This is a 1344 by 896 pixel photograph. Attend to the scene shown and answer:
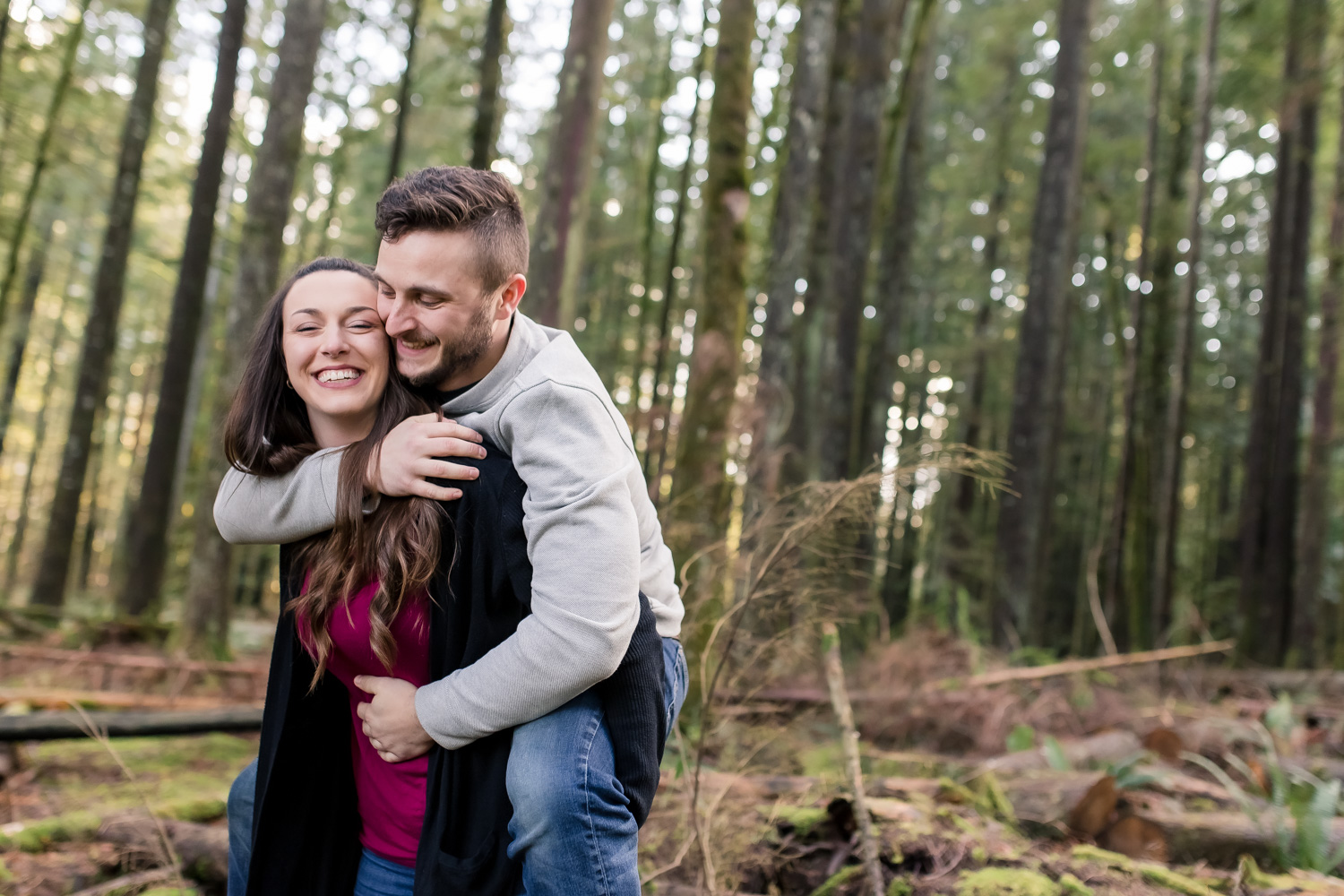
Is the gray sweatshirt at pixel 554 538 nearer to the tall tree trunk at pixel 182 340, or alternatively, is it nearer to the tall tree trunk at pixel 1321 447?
the tall tree trunk at pixel 182 340

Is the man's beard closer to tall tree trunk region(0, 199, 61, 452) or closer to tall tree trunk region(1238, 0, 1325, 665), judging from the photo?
tall tree trunk region(1238, 0, 1325, 665)

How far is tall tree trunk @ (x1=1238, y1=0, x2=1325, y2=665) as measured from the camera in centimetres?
1199

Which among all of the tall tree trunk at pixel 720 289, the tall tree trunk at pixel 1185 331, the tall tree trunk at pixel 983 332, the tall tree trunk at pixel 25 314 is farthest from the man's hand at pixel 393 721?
the tall tree trunk at pixel 25 314

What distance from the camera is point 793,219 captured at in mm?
9000

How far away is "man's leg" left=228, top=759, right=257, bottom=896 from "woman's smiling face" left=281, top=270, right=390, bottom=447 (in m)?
0.88

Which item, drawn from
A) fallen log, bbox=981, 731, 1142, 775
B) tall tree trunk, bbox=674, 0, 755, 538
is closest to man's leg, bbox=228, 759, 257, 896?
tall tree trunk, bbox=674, 0, 755, 538

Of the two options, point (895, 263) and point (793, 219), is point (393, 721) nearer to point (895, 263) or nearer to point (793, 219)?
point (793, 219)

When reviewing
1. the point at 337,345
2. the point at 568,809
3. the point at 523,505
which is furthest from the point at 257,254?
the point at 568,809

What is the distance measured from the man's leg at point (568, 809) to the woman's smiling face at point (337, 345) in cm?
79

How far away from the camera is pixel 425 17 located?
47.0 feet

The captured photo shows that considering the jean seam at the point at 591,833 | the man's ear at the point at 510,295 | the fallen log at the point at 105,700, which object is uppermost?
the man's ear at the point at 510,295

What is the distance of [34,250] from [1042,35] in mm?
22326

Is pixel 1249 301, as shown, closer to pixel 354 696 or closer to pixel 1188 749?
pixel 1188 749

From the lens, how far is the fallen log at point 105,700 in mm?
5227
